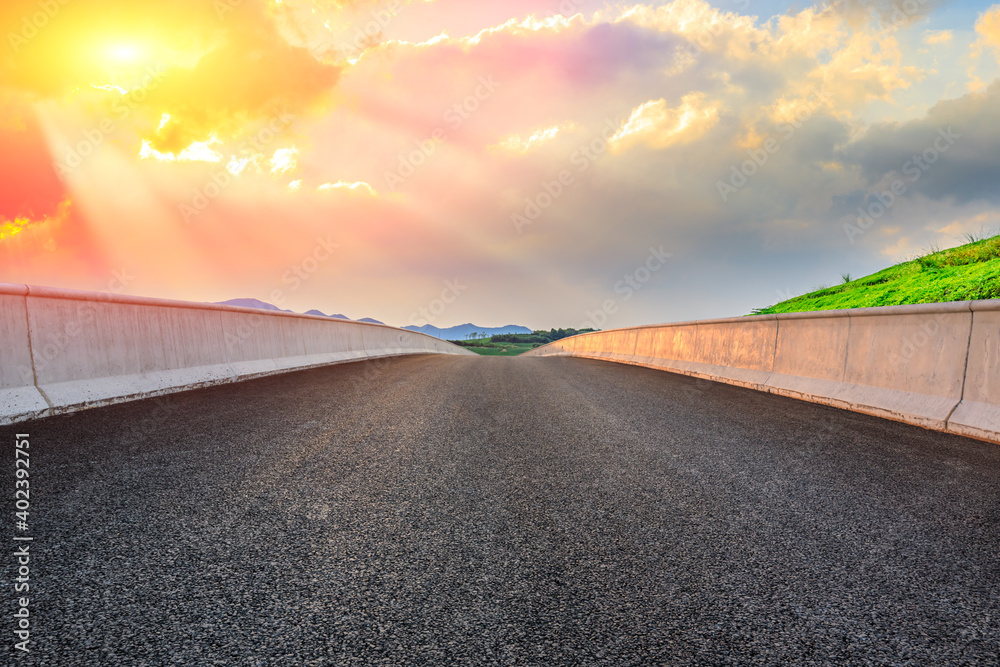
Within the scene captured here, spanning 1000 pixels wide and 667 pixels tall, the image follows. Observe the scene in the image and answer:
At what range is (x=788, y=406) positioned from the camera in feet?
23.4

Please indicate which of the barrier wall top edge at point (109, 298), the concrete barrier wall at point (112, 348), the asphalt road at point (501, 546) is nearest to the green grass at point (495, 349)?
the concrete barrier wall at point (112, 348)

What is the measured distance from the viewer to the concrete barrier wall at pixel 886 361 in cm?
536

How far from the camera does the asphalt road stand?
1.93 meters

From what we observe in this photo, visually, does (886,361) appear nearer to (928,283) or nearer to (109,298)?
(928,283)

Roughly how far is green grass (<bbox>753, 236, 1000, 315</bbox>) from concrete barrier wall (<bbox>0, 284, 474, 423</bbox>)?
11.8m

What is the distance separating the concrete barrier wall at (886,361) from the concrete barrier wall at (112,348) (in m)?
9.15

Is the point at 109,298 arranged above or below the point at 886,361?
above

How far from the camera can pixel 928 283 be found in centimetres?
1203

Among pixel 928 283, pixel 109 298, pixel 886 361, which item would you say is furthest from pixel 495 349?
pixel 886 361

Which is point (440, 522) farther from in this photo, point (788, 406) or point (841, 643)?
point (788, 406)

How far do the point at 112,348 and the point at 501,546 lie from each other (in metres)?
6.31

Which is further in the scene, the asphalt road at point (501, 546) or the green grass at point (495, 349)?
the green grass at point (495, 349)

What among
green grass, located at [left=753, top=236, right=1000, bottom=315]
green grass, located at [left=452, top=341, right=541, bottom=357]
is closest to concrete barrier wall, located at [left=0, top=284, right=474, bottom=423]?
green grass, located at [left=753, top=236, right=1000, bottom=315]

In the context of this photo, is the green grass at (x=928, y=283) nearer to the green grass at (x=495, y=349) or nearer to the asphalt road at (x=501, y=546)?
the asphalt road at (x=501, y=546)
